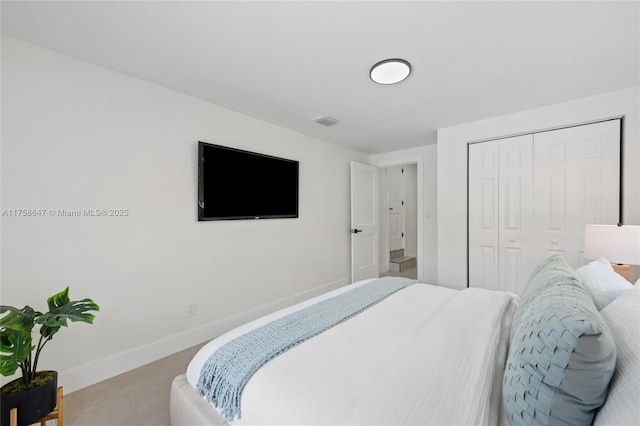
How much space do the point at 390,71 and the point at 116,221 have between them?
2.36 metres

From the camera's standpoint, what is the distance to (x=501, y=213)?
9.72ft

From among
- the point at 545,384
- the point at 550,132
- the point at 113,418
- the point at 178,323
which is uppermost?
the point at 550,132

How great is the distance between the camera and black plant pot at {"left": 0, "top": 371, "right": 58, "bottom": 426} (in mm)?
1158

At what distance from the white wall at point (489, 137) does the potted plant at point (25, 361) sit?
3.41 metres

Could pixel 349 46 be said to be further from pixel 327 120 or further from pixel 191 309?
pixel 191 309

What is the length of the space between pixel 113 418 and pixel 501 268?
3.62 meters

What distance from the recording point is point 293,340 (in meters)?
1.23

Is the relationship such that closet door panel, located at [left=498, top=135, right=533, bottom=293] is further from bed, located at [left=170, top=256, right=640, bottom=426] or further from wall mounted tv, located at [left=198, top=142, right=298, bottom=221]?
wall mounted tv, located at [left=198, top=142, right=298, bottom=221]

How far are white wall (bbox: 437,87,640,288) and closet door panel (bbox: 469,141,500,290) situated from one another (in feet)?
0.27

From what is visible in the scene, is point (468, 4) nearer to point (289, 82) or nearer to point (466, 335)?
point (289, 82)

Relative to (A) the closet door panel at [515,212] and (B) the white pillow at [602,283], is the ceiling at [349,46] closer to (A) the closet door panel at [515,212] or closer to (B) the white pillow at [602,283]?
(A) the closet door panel at [515,212]

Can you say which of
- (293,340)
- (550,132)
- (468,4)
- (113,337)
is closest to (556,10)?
(468,4)

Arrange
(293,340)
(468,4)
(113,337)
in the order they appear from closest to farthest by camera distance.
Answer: (293,340) < (468,4) < (113,337)

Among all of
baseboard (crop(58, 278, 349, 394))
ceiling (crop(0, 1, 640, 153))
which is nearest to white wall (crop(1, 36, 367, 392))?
baseboard (crop(58, 278, 349, 394))
